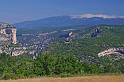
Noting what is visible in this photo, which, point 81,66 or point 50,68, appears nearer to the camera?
point 50,68

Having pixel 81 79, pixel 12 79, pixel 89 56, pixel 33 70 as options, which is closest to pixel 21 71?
pixel 33 70

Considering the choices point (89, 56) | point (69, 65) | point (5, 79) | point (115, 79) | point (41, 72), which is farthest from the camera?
point (89, 56)

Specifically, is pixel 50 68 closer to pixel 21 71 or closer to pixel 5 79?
pixel 21 71

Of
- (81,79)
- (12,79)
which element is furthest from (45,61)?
(81,79)

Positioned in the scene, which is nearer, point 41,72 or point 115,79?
point 115,79

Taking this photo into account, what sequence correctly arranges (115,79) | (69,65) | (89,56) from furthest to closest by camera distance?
(89,56)
(69,65)
(115,79)

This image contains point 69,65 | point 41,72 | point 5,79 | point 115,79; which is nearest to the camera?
point 115,79

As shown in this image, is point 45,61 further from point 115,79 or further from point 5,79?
point 115,79

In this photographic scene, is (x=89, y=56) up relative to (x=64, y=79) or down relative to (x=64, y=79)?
down

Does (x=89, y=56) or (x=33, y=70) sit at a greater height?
(x=33, y=70)
